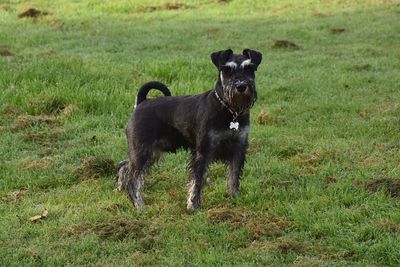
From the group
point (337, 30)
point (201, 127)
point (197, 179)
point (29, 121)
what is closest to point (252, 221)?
point (197, 179)

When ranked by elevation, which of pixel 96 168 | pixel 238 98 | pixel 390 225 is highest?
pixel 238 98

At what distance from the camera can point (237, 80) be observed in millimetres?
Result: 8305

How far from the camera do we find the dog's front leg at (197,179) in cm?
877

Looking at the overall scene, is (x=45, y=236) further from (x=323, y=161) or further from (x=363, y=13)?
(x=363, y=13)

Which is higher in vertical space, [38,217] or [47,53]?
[38,217]

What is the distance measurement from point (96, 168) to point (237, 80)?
328 cm

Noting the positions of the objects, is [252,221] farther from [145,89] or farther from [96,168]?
[96,168]

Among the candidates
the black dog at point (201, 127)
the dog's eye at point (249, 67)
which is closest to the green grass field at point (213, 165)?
the black dog at point (201, 127)

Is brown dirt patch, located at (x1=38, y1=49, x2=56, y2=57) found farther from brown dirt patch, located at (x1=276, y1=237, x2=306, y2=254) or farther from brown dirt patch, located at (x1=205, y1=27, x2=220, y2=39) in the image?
brown dirt patch, located at (x1=276, y1=237, x2=306, y2=254)

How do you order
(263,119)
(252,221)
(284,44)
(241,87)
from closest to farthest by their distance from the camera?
(252,221)
(241,87)
(263,119)
(284,44)

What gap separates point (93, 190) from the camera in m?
9.75

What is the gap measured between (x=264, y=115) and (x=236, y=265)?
678 centimetres

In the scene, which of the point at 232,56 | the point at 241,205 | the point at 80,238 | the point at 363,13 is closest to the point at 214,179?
the point at 241,205

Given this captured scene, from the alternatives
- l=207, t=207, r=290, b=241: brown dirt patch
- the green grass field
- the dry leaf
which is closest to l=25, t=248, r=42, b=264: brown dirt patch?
the green grass field
